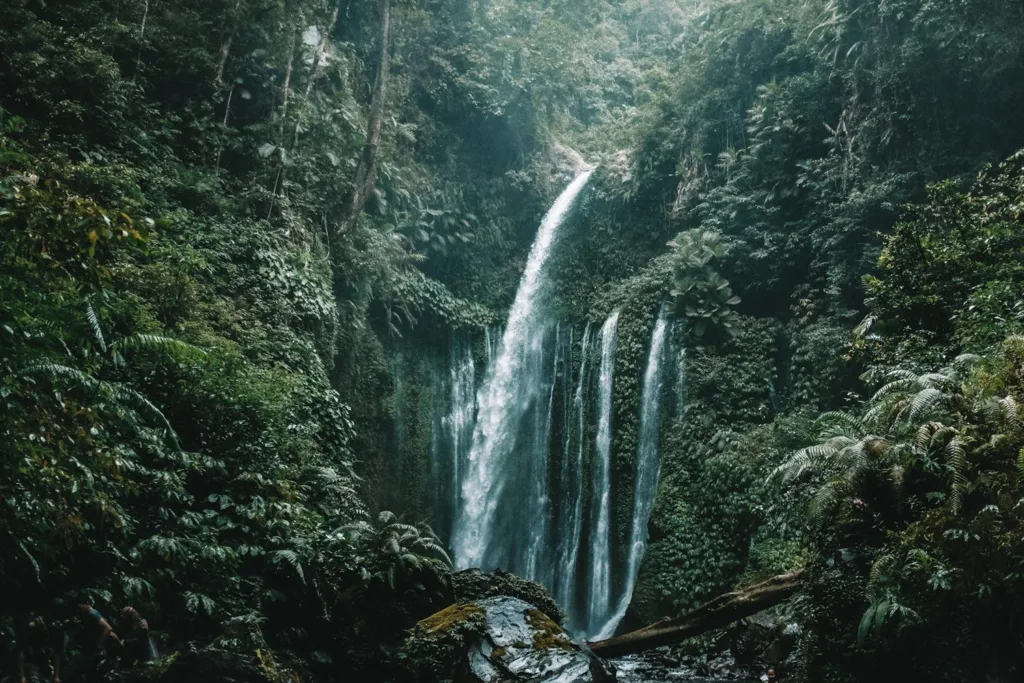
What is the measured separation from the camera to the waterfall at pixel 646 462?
1392cm

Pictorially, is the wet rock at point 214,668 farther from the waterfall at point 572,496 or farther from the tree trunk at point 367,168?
the tree trunk at point 367,168

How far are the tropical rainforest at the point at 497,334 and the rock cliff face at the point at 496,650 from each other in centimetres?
6

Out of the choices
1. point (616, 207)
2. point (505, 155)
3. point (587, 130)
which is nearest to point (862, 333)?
point (616, 207)

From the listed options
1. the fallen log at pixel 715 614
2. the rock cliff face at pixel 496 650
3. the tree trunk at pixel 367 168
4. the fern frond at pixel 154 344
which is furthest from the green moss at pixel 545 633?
the tree trunk at pixel 367 168

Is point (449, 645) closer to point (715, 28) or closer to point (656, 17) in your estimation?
point (715, 28)

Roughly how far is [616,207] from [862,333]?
31.6 ft

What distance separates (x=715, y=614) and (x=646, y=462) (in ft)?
22.1

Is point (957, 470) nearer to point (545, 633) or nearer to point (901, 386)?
point (901, 386)

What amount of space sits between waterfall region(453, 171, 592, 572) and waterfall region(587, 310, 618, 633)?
1615 mm

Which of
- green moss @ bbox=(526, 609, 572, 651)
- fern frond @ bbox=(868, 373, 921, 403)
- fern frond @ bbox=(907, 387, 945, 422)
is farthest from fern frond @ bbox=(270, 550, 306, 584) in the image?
fern frond @ bbox=(868, 373, 921, 403)

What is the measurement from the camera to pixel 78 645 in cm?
617

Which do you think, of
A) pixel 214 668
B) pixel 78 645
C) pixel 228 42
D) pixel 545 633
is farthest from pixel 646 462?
pixel 228 42

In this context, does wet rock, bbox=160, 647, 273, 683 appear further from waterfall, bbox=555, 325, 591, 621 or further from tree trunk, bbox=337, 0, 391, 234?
tree trunk, bbox=337, 0, 391, 234

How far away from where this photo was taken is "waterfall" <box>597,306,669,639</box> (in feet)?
45.7
